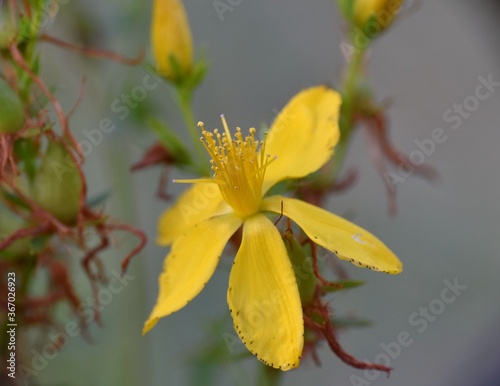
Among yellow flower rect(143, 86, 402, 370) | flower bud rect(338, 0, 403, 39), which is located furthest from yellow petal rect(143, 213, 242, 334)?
flower bud rect(338, 0, 403, 39)

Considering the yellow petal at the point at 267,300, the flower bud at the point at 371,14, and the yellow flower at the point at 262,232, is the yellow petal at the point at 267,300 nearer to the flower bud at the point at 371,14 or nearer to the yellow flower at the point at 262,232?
the yellow flower at the point at 262,232

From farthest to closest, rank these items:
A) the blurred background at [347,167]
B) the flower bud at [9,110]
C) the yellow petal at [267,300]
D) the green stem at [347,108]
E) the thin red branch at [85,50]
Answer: the blurred background at [347,167]
the green stem at [347,108]
the thin red branch at [85,50]
the flower bud at [9,110]
the yellow petal at [267,300]

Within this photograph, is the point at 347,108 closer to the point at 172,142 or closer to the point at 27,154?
the point at 172,142

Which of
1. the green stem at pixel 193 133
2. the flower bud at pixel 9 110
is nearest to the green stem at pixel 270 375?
the green stem at pixel 193 133

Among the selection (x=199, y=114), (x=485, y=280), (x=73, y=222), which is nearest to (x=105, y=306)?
(x=73, y=222)

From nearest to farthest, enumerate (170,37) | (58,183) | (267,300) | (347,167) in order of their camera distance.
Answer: (267,300) < (58,183) < (170,37) < (347,167)

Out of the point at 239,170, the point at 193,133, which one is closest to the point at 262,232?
the point at 239,170
